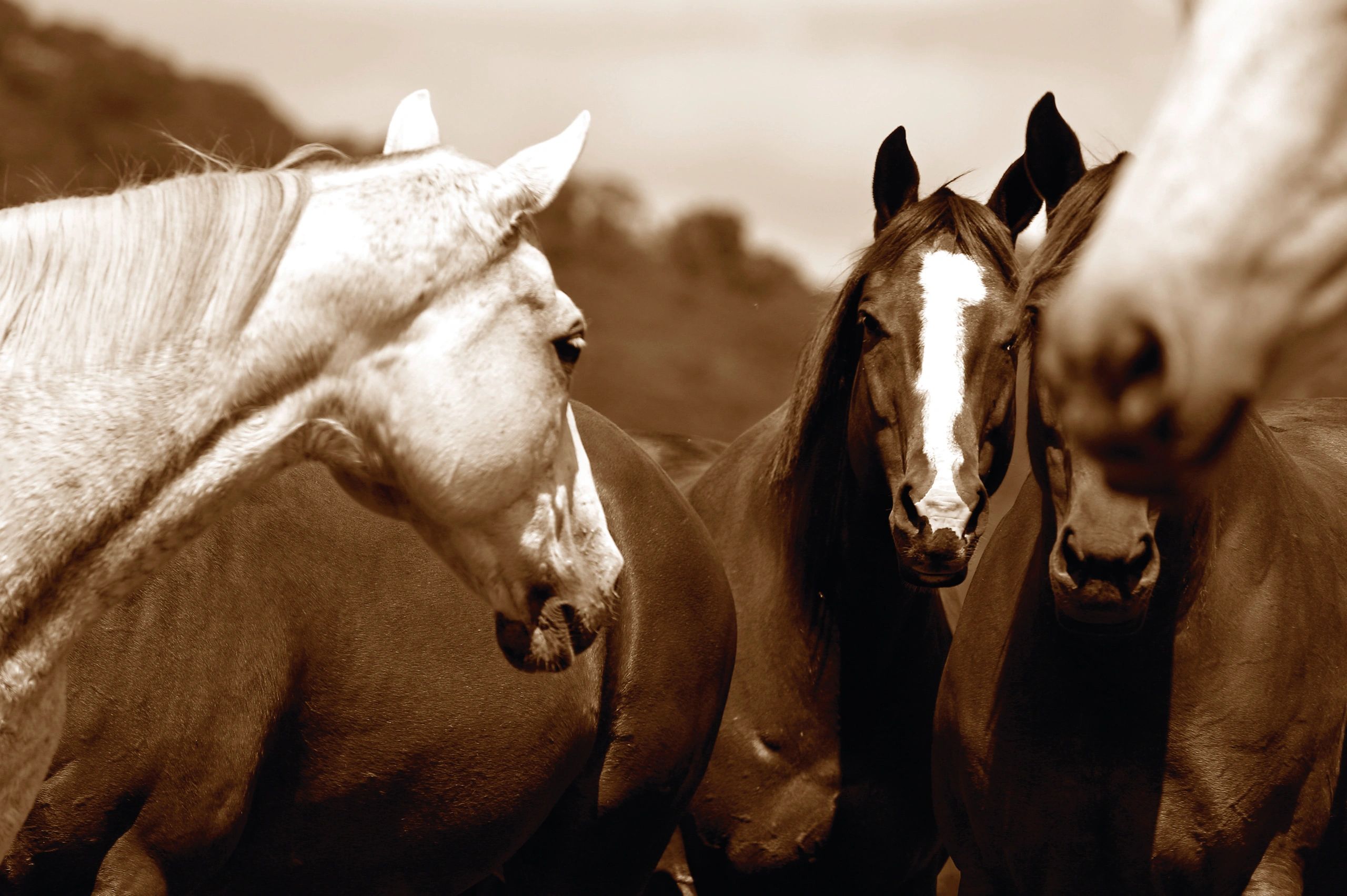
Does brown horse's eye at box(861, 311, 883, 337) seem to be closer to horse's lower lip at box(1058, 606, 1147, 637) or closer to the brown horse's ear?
the brown horse's ear

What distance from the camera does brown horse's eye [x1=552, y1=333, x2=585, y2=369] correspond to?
2449 millimetres

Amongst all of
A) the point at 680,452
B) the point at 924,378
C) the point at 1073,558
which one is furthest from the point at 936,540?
the point at 680,452

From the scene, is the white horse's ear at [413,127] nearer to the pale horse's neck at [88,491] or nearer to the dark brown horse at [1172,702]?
the pale horse's neck at [88,491]

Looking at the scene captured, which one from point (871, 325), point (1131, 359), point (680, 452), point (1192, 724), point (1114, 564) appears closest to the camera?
point (1131, 359)

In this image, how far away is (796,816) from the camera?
14.2 ft

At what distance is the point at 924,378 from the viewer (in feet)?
12.9

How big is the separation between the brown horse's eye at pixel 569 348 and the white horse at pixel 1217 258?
53.0 inches

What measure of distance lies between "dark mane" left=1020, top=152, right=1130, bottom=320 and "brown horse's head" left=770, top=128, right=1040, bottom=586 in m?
0.13

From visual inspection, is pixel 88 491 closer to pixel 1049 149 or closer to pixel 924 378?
pixel 924 378

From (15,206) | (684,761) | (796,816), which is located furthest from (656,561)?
(15,206)

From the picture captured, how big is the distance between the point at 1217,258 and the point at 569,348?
1.47 m

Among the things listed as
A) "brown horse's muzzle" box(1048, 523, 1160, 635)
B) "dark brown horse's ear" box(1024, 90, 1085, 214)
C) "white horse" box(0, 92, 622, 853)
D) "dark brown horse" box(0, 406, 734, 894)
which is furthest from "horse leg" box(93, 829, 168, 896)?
"dark brown horse's ear" box(1024, 90, 1085, 214)

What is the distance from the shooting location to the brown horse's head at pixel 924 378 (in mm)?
3754

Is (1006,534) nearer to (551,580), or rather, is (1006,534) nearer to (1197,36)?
(551,580)
